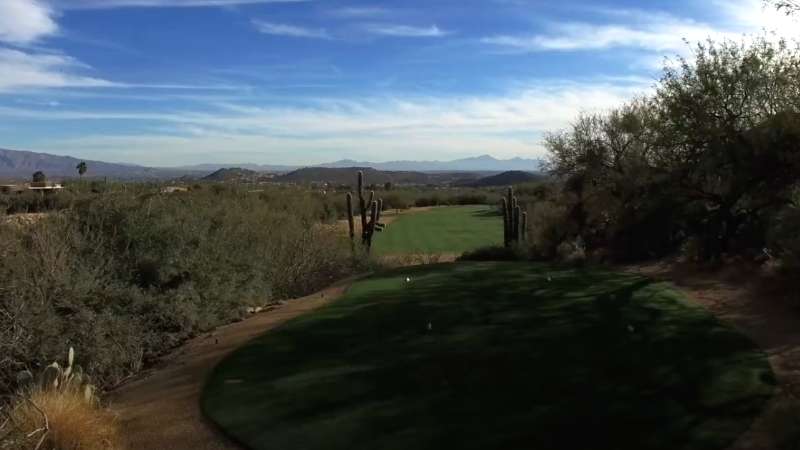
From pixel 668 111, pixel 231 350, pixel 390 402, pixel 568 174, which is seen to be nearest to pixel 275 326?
pixel 231 350

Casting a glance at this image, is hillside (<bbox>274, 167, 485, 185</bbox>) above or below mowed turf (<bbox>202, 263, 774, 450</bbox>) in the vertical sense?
above

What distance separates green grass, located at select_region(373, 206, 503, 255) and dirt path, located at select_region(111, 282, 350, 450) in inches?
782

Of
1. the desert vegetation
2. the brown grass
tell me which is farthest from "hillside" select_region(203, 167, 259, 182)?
the brown grass

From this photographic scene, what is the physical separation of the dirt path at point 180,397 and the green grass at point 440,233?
19.9 m

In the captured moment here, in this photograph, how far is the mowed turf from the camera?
7660 millimetres

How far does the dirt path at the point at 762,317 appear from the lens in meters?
7.31

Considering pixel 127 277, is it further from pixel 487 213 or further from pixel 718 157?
pixel 487 213

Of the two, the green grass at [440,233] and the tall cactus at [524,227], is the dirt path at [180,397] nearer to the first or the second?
the tall cactus at [524,227]

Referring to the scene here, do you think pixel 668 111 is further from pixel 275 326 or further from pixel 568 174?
pixel 275 326

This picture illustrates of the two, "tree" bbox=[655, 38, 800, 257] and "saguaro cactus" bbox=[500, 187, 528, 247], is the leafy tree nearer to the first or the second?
"tree" bbox=[655, 38, 800, 257]

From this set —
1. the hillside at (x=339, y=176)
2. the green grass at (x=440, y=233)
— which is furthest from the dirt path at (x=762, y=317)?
the hillside at (x=339, y=176)

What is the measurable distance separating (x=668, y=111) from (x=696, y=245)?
429 cm

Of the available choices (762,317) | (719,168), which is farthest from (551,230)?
(762,317)

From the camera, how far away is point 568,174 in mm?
30359
